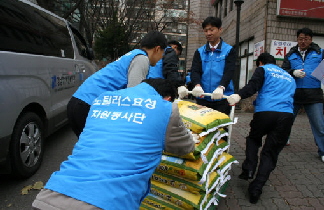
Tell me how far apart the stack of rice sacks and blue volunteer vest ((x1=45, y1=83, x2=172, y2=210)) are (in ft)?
2.05

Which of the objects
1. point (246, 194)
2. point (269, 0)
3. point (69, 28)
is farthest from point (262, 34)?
point (246, 194)

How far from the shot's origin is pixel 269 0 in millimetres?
8883

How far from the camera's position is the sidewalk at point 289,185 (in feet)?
8.86

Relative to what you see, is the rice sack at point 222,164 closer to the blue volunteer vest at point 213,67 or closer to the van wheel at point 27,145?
the blue volunteer vest at point 213,67

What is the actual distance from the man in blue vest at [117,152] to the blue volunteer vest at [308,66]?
10.4 ft

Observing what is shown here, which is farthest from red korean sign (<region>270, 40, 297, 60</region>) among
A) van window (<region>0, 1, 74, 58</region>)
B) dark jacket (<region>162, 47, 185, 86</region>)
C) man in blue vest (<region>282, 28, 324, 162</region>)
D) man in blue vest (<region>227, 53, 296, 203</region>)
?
van window (<region>0, 1, 74, 58</region>)

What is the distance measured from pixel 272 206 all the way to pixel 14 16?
3538 millimetres

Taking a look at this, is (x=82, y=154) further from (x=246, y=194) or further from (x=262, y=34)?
(x=262, y=34)

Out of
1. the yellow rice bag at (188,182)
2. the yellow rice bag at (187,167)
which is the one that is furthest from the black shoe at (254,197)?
the yellow rice bag at (187,167)

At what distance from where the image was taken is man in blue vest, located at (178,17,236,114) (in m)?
2.94

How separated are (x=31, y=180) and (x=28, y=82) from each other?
1.21m

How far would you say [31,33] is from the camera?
3.21 metres

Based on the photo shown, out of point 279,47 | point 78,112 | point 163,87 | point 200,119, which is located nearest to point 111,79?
point 78,112

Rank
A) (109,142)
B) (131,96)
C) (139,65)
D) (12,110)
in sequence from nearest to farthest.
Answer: (109,142)
(131,96)
(139,65)
(12,110)
